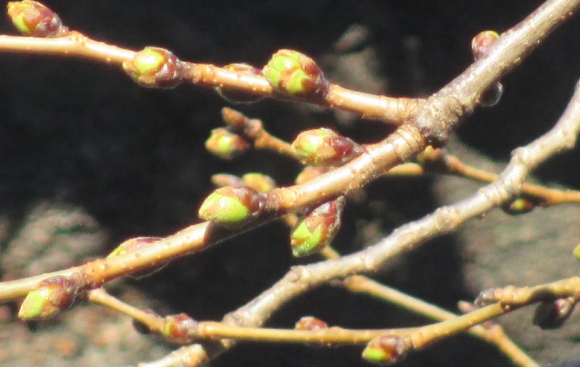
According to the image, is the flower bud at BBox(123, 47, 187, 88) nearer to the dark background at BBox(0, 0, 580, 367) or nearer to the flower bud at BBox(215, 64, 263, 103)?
the flower bud at BBox(215, 64, 263, 103)

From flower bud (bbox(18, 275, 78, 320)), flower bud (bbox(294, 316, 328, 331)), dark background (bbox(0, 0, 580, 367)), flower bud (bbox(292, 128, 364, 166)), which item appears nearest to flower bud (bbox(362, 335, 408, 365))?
flower bud (bbox(294, 316, 328, 331))

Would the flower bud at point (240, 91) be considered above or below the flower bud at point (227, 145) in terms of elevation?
below

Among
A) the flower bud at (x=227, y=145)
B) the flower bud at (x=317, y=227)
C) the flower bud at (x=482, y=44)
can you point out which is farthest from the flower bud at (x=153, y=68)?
the flower bud at (x=227, y=145)

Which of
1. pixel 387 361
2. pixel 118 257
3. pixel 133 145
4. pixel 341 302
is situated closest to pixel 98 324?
pixel 133 145

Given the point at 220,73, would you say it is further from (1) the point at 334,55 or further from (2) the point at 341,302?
(2) the point at 341,302

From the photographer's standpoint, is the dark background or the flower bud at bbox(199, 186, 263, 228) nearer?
Result: the flower bud at bbox(199, 186, 263, 228)

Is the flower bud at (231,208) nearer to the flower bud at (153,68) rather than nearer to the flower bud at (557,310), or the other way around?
the flower bud at (153,68)
